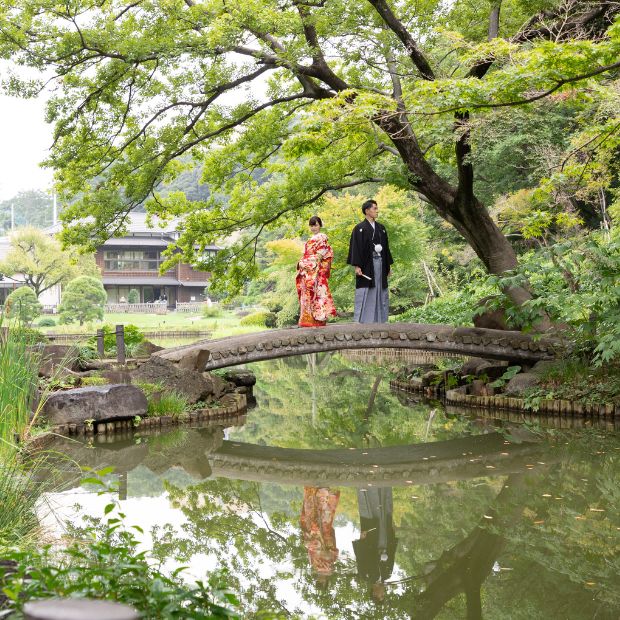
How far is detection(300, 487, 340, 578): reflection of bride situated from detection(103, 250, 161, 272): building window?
3401 cm

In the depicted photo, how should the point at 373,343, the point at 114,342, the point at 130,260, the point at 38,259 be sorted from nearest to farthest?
1. the point at 373,343
2. the point at 114,342
3. the point at 38,259
4. the point at 130,260

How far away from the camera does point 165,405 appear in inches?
380

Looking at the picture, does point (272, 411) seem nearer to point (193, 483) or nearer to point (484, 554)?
point (193, 483)

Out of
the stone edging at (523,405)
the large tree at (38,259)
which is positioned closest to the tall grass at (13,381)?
the stone edging at (523,405)

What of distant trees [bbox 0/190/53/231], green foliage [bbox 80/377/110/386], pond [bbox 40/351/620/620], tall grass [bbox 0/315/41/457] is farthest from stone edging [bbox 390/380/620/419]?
distant trees [bbox 0/190/53/231]

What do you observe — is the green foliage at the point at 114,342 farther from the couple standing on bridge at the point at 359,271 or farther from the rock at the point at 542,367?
the rock at the point at 542,367

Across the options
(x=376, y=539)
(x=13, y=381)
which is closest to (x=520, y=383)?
(x=376, y=539)

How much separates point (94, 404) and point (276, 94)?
601 cm

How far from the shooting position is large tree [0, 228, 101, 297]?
1304 inches

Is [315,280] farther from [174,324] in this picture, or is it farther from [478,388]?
[174,324]

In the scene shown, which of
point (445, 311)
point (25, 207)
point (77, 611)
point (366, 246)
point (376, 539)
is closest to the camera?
point (77, 611)

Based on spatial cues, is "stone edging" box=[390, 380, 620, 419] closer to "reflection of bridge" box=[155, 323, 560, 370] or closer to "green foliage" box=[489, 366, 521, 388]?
"green foliage" box=[489, 366, 521, 388]

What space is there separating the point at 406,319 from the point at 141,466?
15.6 m

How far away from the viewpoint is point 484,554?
459cm
